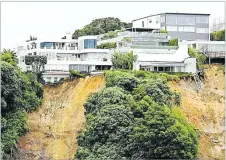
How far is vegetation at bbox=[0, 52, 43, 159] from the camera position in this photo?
44.4 meters

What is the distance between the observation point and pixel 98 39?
209ft

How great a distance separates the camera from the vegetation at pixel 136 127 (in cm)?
4191

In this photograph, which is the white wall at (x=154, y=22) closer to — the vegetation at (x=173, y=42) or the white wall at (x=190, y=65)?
the vegetation at (x=173, y=42)

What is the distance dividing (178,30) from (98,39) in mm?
6872

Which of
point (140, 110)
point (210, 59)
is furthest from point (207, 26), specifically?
point (140, 110)

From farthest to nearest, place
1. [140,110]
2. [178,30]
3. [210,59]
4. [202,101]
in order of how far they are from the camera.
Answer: [178,30]
[210,59]
[202,101]
[140,110]

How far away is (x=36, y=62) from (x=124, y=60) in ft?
21.1

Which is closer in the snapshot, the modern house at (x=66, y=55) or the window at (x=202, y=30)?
the modern house at (x=66, y=55)

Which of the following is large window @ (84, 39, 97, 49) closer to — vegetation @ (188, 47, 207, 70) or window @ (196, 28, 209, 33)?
vegetation @ (188, 47, 207, 70)

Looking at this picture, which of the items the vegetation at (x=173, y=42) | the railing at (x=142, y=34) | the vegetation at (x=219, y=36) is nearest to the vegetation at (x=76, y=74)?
the railing at (x=142, y=34)

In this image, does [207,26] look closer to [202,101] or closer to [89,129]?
[202,101]

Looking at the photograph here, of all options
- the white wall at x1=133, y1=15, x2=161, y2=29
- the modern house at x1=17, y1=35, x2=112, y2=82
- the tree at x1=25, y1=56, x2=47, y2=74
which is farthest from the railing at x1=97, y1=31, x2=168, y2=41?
the tree at x1=25, y1=56, x2=47, y2=74

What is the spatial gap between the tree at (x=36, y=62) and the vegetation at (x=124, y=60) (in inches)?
210

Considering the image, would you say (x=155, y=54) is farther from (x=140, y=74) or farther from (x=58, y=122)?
(x=58, y=122)
